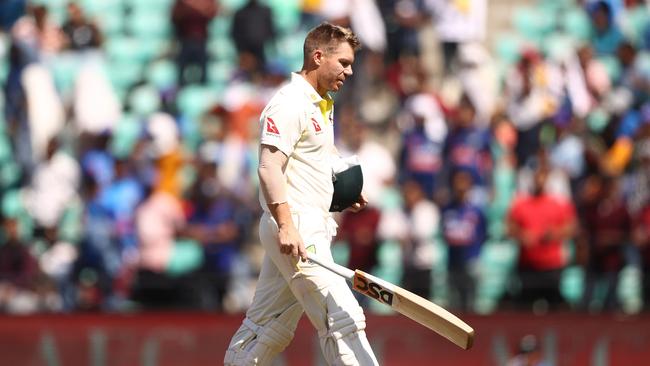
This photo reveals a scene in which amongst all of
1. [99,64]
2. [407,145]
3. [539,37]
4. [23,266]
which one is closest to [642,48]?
[539,37]

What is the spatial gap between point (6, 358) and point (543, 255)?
18.8ft

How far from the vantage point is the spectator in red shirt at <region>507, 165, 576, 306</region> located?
571 inches

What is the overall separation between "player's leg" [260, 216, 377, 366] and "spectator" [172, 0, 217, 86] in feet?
30.9

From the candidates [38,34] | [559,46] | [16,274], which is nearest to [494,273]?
[559,46]

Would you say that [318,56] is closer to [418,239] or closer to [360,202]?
[360,202]

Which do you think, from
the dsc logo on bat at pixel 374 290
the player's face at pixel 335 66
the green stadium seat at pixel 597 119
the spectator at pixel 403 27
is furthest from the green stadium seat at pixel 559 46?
the dsc logo on bat at pixel 374 290

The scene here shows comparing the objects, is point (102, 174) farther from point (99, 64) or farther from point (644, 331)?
point (644, 331)

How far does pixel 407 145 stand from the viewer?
15648 mm

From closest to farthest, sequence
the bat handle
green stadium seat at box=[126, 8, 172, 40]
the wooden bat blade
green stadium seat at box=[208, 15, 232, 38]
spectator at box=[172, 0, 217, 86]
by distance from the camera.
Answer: the wooden bat blade, the bat handle, spectator at box=[172, 0, 217, 86], green stadium seat at box=[208, 15, 232, 38], green stadium seat at box=[126, 8, 172, 40]

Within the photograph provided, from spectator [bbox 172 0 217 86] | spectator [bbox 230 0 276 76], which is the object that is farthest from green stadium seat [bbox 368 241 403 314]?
spectator [bbox 172 0 217 86]

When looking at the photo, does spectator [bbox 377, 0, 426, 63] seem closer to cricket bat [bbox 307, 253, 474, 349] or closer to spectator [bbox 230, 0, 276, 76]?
spectator [bbox 230, 0, 276, 76]

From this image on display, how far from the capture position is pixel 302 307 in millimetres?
8672

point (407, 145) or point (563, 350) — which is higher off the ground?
point (407, 145)

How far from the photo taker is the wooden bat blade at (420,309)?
8195 mm
